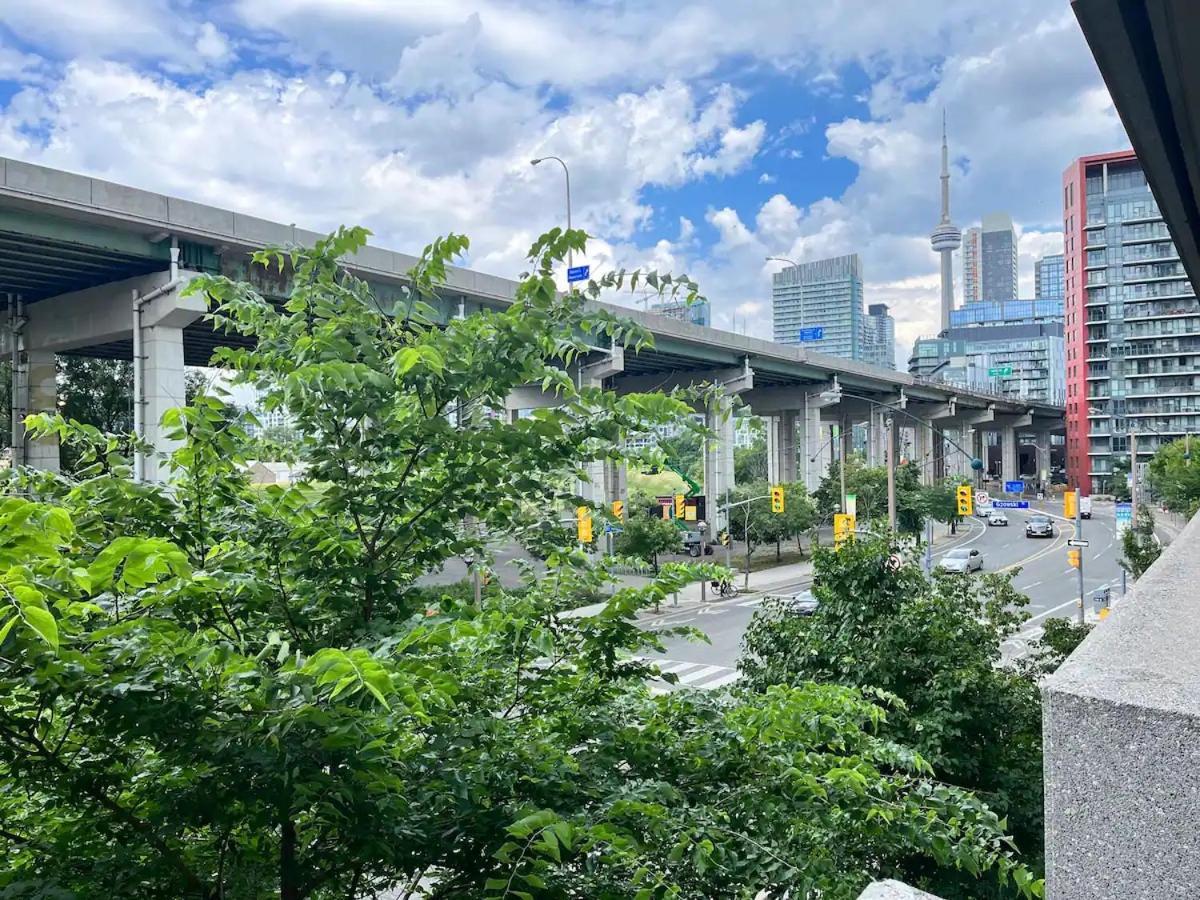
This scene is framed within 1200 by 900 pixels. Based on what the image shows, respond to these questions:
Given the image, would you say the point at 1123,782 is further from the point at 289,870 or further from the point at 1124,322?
the point at 1124,322

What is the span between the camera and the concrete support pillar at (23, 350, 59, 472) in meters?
29.6

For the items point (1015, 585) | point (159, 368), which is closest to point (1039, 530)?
point (1015, 585)

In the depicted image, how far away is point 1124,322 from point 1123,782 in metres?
114

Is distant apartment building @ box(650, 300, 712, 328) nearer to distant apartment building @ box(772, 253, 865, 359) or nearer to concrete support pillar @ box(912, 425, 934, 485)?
concrete support pillar @ box(912, 425, 934, 485)

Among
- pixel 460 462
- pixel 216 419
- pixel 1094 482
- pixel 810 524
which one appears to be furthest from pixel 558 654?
pixel 1094 482

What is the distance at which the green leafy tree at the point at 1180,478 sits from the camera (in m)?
42.7

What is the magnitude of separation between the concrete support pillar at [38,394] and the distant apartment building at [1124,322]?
102m

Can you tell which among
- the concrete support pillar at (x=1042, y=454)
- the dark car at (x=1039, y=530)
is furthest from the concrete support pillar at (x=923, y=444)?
the dark car at (x=1039, y=530)

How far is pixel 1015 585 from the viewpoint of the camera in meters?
40.2

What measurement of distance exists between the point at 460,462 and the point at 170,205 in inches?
920

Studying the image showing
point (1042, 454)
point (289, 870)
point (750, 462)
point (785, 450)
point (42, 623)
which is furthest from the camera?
point (1042, 454)

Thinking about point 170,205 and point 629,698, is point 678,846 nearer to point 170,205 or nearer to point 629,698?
point 629,698

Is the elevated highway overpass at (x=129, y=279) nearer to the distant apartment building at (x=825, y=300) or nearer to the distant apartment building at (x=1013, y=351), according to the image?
the distant apartment building at (x=825, y=300)

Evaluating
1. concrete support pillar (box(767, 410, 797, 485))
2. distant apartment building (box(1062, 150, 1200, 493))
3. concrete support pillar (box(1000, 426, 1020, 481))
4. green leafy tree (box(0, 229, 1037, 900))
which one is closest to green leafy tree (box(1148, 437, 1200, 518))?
concrete support pillar (box(767, 410, 797, 485))
